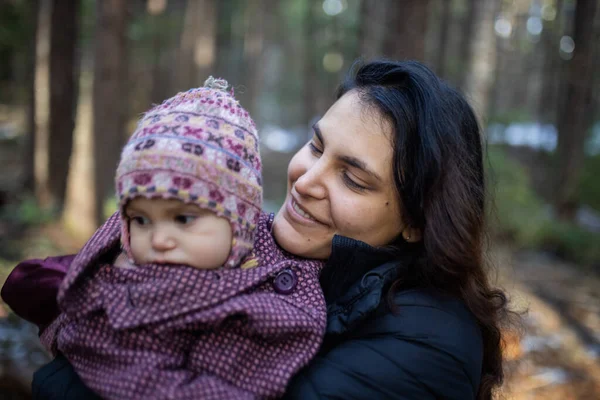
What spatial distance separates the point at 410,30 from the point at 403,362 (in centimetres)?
512

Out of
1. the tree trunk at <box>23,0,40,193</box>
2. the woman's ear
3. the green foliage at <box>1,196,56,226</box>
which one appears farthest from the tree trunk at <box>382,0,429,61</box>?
the tree trunk at <box>23,0,40,193</box>

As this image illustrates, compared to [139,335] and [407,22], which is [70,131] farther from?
[139,335]

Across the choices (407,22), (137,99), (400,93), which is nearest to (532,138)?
(137,99)

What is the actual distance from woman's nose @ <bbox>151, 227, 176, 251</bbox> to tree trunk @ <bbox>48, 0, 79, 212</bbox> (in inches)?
323

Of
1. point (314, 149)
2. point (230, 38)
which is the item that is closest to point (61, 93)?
point (314, 149)

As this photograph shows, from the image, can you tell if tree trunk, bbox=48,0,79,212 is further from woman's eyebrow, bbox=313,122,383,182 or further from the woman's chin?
woman's eyebrow, bbox=313,122,383,182

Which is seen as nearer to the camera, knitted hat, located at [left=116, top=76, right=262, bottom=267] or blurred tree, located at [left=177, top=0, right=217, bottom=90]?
knitted hat, located at [left=116, top=76, right=262, bottom=267]

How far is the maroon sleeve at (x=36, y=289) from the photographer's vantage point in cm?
197

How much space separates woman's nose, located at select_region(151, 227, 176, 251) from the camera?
1606 millimetres

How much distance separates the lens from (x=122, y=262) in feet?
5.92

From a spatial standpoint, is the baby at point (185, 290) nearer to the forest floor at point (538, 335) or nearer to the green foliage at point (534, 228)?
the forest floor at point (538, 335)

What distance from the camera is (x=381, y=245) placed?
2.14 m

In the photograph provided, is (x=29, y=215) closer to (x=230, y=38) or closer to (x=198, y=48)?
(x=198, y=48)

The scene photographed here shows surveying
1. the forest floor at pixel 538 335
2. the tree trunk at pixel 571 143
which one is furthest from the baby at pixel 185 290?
the tree trunk at pixel 571 143
